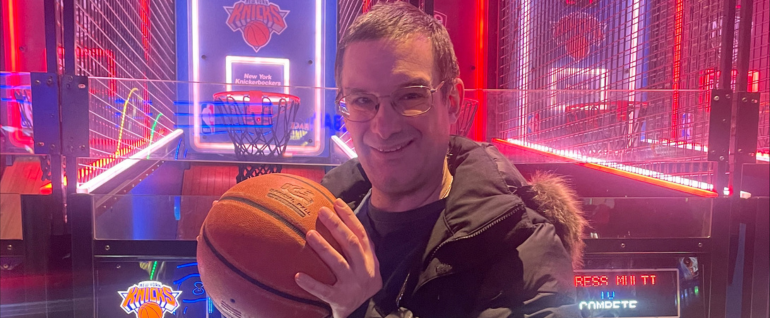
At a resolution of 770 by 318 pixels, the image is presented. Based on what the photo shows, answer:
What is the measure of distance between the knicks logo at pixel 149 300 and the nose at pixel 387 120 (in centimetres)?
112

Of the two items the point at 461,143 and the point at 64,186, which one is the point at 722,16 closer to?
the point at 461,143

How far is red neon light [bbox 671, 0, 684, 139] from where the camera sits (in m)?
1.99

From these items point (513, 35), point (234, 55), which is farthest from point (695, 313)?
point (234, 55)

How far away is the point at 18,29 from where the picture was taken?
98.3 inches

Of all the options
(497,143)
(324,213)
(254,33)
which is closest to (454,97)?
(324,213)

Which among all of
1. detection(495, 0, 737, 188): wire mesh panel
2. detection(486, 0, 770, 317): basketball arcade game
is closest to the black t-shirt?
detection(486, 0, 770, 317): basketball arcade game

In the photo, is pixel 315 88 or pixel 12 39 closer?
pixel 315 88

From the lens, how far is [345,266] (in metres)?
1.03

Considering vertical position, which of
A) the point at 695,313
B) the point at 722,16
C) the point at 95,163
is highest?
the point at 722,16

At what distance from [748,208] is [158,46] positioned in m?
3.40

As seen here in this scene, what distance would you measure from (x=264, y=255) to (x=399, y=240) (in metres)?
0.39

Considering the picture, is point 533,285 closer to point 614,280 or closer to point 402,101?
point 402,101

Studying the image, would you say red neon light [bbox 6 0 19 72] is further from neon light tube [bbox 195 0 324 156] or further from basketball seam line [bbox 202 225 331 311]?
basketball seam line [bbox 202 225 331 311]

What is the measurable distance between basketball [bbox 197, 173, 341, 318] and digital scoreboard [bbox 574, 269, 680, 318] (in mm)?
1306
